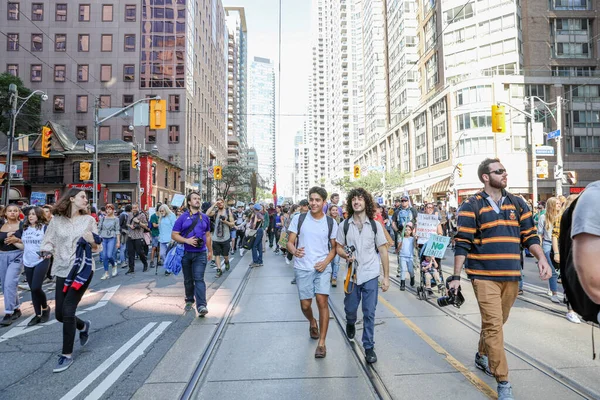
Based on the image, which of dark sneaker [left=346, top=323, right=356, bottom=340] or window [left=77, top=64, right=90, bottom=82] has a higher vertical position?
window [left=77, top=64, right=90, bottom=82]

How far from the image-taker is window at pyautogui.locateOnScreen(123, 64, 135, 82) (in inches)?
1991

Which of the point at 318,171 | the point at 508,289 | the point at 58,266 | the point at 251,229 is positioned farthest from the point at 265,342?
the point at 318,171

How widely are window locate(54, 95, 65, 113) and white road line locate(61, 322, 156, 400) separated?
175 feet

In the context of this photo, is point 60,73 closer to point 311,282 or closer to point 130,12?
point 130,12

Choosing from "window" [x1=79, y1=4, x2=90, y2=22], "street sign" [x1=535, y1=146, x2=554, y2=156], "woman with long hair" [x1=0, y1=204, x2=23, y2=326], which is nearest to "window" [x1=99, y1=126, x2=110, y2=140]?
"window" [x1=79, y1=4, x2=90, y2=22]

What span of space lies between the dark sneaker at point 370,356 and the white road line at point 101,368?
107 inches

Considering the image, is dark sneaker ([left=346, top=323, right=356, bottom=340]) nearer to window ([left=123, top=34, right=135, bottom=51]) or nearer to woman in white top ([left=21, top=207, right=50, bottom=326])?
woman in white top ([left=21, top=207, right=50, bottom=326])

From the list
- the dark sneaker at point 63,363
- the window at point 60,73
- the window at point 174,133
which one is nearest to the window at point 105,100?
the window at point 60,73

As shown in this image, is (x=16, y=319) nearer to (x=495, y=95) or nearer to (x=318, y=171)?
(x=495, y=95)

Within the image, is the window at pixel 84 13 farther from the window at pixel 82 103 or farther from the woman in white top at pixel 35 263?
the woman in white top at pixel 35 263

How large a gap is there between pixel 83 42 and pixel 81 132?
36.7 ft

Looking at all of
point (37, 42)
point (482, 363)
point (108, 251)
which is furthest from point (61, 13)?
point (482, 363)

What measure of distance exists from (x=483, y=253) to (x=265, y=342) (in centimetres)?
283

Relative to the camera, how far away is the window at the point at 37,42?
162 ft
